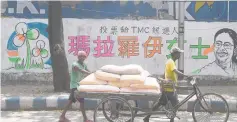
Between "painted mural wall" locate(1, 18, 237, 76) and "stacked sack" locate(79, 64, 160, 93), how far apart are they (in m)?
4.90

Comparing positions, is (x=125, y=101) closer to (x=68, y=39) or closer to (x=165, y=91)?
(x=165, y=91)

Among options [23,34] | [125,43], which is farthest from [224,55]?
[23,34]

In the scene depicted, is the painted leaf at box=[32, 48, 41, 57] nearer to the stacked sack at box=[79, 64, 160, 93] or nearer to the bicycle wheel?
the stacked sack at box=[79, 64, 160, 93]

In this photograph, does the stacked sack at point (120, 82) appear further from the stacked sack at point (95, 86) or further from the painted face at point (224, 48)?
the painted face at point (224, 48)

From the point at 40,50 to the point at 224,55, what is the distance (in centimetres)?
507

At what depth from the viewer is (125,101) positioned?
259 inches

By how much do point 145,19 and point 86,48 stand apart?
5.94 feet

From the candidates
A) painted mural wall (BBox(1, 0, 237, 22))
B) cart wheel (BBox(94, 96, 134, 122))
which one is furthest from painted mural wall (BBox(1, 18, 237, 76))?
cart wheel (BBox(94, 96, 134, 122))

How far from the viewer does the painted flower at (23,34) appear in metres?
11.6

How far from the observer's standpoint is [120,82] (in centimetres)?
660

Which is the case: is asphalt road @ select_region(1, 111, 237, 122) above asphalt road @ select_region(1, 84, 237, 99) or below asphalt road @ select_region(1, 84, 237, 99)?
below

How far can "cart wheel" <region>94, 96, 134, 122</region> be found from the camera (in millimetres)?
6590

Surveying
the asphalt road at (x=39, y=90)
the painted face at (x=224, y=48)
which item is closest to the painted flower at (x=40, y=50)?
the asphalt road at (x=39, y=90)

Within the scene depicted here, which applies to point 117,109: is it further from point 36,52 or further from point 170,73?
point 36,52
